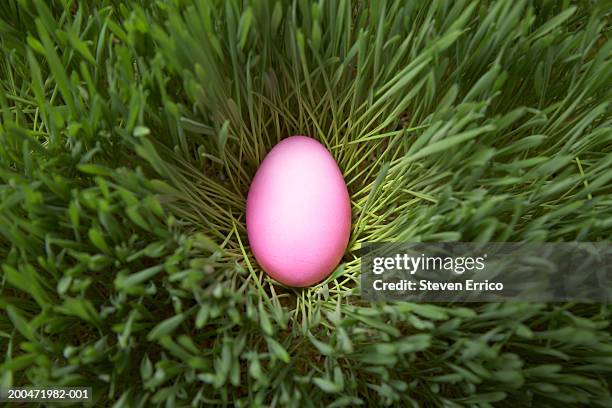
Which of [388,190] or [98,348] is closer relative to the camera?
[98,348]

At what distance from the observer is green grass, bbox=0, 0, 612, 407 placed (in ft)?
1.31

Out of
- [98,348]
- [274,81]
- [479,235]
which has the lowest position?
[98,348]

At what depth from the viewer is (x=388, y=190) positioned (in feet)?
1.72

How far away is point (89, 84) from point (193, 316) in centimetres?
21

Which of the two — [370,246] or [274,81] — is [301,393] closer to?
[370,246]

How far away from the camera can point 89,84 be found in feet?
1.38

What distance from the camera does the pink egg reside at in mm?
481

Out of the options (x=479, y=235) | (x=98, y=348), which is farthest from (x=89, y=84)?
(x=479, y=235)

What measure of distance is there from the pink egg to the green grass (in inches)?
0.9

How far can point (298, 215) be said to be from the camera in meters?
0.48

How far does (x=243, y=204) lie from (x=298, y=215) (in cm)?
9

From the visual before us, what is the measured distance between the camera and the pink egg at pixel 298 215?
48cm

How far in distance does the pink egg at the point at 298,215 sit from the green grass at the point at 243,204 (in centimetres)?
2

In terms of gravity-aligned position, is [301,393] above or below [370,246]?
below
